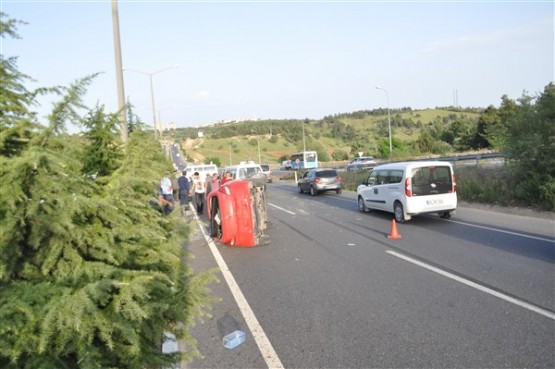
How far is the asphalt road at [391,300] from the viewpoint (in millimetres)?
4311

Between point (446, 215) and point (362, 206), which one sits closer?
point (446, 215)

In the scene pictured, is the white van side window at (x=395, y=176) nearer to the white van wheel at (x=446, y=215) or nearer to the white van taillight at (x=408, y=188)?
the white van taillight at (x=408, y=188)

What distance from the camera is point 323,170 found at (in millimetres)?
24766

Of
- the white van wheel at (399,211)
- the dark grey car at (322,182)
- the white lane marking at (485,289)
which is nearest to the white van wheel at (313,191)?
the dark grey car at (322,182)

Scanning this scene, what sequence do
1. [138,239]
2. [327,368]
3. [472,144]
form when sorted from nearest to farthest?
Answer: [138,239] < [327,368] < [472,144]

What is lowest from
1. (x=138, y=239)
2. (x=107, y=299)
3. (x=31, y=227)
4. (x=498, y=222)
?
(x=498, y=222)

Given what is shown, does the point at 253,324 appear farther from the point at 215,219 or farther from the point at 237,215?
the point at 215,219

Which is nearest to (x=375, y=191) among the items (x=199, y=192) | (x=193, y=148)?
(x=199, y=192)

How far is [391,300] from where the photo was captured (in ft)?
19.5

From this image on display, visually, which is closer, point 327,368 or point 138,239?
point 138,239

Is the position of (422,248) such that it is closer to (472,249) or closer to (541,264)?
(472,249)

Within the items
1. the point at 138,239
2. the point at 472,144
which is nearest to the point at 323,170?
the point at 138,239

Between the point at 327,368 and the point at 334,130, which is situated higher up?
the point at 334,130

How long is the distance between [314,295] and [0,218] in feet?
16.1
